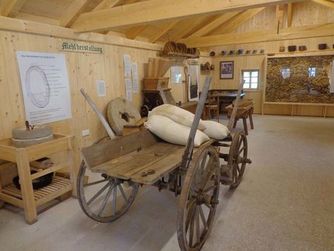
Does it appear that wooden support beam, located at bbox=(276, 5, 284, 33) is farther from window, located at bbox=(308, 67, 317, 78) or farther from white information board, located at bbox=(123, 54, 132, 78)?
white information board, located at bbox=(123, 54, 132, 78)

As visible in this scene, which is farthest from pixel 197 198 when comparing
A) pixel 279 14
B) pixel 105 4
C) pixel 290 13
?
pixel 290 13

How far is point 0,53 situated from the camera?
9.08 feet

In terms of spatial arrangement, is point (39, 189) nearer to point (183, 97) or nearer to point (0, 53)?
point (0, 53)

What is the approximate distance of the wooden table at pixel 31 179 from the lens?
2236 millimetres

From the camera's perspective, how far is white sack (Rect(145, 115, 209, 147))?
2260 millimetres

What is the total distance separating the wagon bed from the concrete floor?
680 millimetres

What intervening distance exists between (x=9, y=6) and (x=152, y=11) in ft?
5.30

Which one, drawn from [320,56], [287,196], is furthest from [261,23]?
[287,196]

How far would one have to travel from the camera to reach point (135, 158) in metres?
1.98

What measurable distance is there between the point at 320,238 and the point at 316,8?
7.15 metres

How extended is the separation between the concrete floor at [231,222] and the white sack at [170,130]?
0.76m

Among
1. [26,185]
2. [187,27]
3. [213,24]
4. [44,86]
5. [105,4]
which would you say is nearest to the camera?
[26,185]

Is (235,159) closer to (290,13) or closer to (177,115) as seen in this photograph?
(177,115)

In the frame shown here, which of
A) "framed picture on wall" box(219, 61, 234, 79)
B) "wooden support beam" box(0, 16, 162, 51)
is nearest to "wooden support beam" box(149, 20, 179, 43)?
"wooden support beam" box(0, 16, 162, 51)
